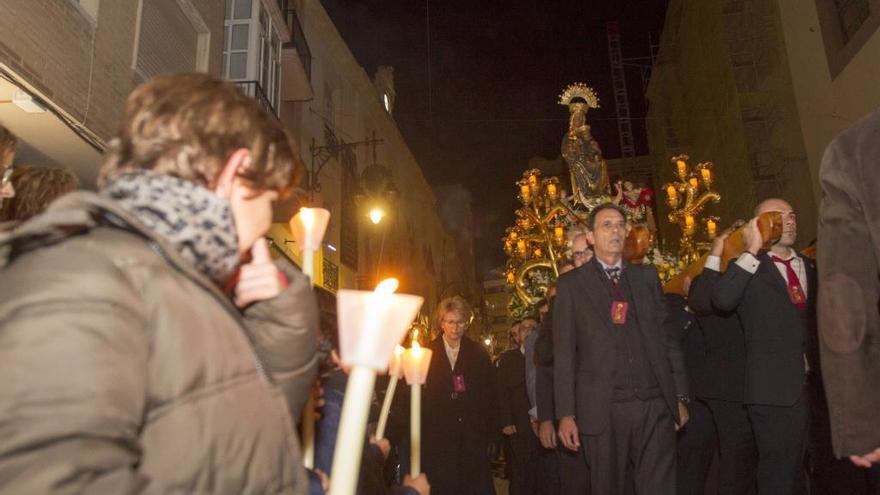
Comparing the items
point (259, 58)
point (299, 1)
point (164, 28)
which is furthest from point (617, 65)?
point (164, 28)

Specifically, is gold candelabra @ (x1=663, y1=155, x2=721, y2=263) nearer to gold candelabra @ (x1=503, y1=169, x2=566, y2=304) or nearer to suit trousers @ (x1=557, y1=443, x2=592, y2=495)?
gold candelabra @ (x1=503, y1=169, x2=566, y2=304)

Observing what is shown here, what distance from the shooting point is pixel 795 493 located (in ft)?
13.6

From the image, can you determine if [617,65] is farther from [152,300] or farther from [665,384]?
[152,300]

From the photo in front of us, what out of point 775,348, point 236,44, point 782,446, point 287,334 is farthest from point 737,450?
point 236,44

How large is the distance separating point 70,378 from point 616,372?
384 centimetres

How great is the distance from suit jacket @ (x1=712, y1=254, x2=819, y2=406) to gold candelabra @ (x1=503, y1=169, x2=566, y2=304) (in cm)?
651

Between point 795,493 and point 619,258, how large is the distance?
1884mm

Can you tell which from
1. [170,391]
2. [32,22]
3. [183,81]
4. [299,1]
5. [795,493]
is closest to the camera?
[170,391]

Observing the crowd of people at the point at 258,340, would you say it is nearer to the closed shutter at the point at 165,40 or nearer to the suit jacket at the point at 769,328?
the suit jacket at the point at 769,328

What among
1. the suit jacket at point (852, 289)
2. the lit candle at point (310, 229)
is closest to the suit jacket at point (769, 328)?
the suit jacket at point (852, 289)

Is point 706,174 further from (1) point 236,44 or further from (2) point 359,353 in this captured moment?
(2) point 359,353

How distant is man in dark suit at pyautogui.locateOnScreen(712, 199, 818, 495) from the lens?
163 inches

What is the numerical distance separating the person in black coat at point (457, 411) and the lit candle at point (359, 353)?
17.6 feet

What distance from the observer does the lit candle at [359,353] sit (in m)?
1.07
